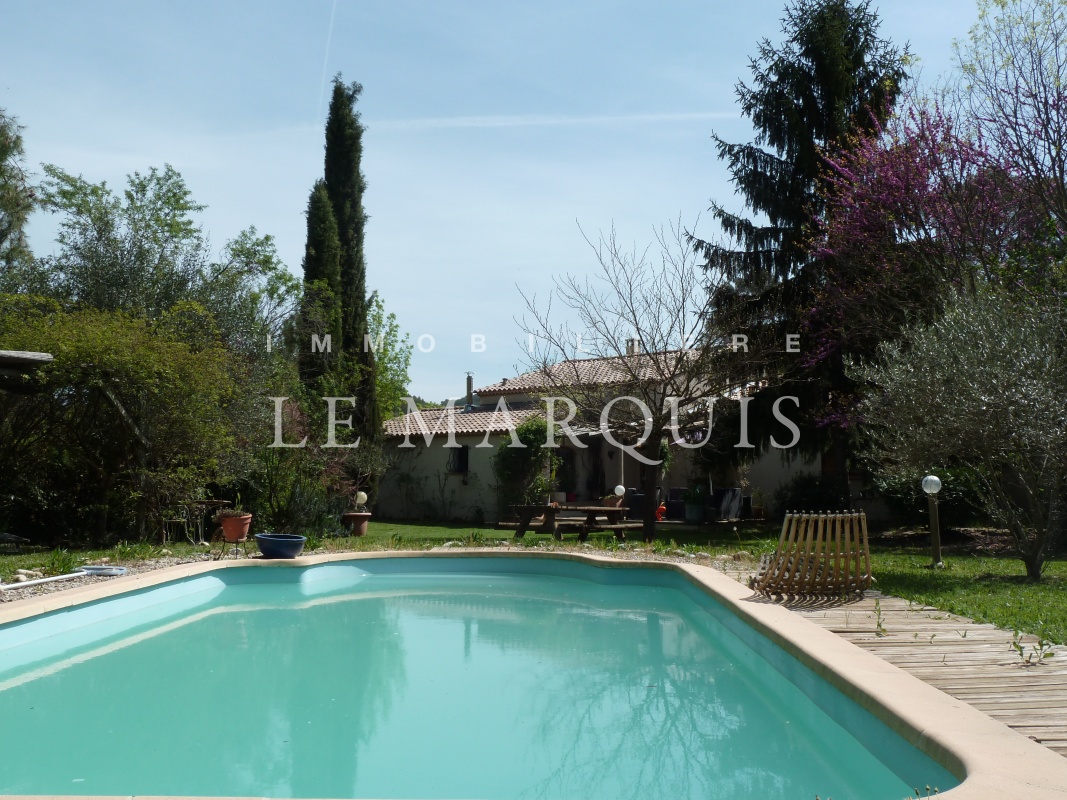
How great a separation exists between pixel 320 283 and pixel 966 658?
1711 cm

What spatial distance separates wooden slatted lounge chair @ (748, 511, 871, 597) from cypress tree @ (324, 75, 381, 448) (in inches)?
550

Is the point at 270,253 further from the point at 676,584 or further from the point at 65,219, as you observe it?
the point at 676,584

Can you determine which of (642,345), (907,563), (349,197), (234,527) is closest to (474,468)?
(349,197)

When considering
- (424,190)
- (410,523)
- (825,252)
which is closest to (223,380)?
(424,190)

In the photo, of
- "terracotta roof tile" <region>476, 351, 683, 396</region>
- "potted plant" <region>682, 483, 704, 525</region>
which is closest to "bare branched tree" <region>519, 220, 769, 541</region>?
"terracotta roof tile" <region>476, 351, 683, 396</region>

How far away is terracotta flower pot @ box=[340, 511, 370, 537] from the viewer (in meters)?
17.4

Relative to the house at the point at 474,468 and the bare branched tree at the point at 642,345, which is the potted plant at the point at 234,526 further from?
the house at the point at 474,468

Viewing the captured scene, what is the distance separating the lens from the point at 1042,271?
12742 millimetres

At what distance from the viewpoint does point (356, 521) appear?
1755cm

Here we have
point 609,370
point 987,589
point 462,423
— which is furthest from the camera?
point 462,423

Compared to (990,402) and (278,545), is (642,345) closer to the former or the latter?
(278,545)

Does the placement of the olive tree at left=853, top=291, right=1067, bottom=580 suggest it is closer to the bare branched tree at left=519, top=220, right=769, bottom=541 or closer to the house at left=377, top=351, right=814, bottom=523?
the bare branched tree at left=519, top=220, right=769, bottom=541

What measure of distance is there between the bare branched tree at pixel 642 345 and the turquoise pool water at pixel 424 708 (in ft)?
18.4

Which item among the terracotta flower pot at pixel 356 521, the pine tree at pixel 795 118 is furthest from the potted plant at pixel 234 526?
the pine tree at pixel 795 118
